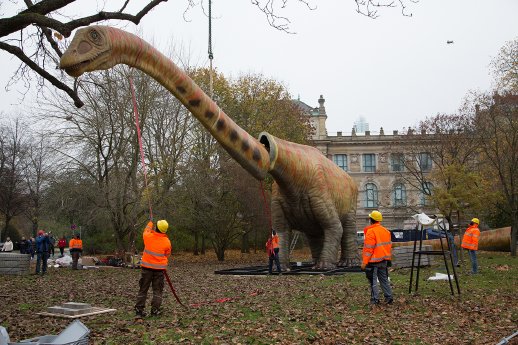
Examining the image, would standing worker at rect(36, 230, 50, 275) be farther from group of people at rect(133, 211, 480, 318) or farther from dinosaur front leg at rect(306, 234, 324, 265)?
group of people at rect(133, 211, 480, 318)

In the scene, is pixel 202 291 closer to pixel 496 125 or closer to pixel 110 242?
pixel 496 125

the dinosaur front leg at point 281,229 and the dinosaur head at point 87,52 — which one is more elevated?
the dinosaur head at point 87,52

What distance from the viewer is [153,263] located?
28.4 feet

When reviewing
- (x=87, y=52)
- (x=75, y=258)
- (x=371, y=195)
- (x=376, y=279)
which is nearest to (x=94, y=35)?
(x=87, y=52)

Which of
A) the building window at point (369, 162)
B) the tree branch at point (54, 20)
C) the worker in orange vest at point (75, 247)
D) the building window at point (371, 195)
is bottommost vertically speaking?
the worker in orange vest at point (75, 247)

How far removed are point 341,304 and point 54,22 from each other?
22.5 ft

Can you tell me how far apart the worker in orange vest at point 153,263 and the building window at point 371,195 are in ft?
184

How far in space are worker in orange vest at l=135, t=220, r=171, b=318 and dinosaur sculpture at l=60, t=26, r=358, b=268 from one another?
2780 millimetres

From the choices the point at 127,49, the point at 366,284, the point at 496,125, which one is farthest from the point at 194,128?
the point at 127,49

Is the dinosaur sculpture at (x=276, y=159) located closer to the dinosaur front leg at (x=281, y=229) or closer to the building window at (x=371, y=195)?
the dinosaur front leg at (x=281, y=229)

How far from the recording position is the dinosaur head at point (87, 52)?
8086 mm

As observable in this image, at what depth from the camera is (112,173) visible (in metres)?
24.1

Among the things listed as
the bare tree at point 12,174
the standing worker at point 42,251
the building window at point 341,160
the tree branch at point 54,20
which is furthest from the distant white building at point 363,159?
the tree branch at point 54,20

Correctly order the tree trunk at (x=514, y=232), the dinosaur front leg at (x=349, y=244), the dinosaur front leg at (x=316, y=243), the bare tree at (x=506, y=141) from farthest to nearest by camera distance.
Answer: the bare tree at (x=506, y=141) < the tree trunk at (x=514, y=232) < the dinosaur front leg at (x=349, y=244) < the dinosaur front leg at (x=316, y=243)
